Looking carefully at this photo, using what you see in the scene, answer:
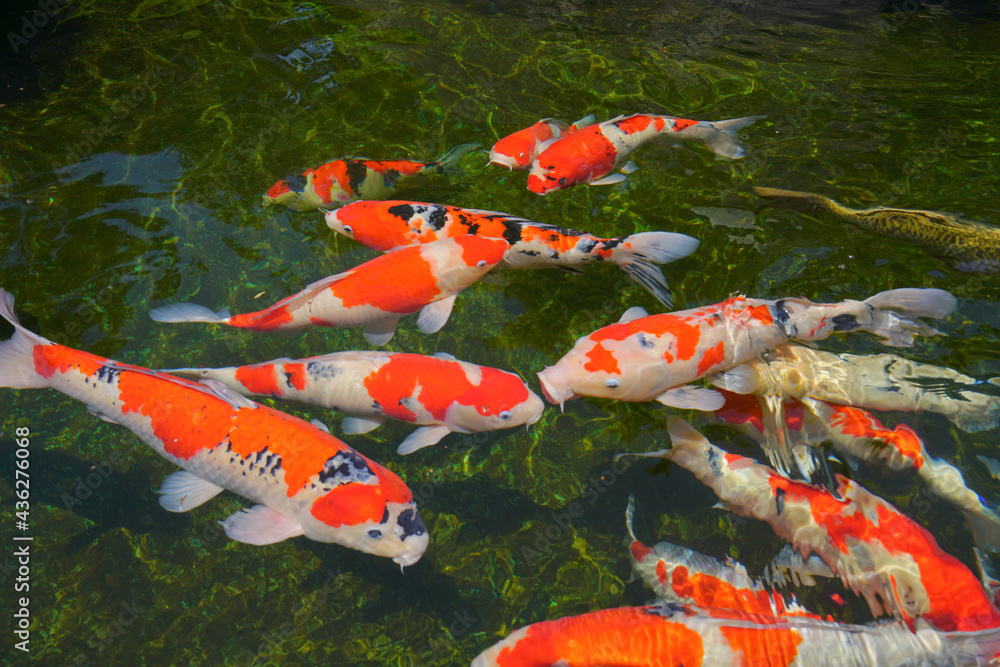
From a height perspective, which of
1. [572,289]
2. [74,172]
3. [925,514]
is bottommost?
[925,514]

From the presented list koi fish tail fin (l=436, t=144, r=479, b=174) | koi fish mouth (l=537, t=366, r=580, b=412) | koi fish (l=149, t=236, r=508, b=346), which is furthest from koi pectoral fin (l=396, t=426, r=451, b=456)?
koi fish tail fin (l=436, t=144, r=479, b=174)

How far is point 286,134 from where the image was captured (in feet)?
19.3

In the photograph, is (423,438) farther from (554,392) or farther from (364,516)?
(554,392)

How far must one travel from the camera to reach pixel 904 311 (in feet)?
13.7

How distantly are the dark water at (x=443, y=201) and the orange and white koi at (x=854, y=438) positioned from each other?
0.35 ft

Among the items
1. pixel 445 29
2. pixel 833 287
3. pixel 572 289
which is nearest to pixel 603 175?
pixel 572 289

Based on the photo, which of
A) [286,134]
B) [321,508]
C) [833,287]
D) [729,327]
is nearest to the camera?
[321,508]

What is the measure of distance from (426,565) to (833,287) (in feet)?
12.4

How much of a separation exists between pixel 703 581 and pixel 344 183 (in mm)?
4092

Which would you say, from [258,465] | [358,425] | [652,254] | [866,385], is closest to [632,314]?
[652,254]

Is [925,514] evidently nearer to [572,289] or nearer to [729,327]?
[729,327]

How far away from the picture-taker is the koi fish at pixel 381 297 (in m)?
4.12

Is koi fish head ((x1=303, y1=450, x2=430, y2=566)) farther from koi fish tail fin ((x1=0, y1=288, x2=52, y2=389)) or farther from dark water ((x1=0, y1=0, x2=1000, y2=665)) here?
koi fish tail fin ((x1=0, y1=288, x2=52, y2=389))

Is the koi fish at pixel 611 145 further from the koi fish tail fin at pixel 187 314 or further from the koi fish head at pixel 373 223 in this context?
the koi fish tail fin at pixel 187 314
